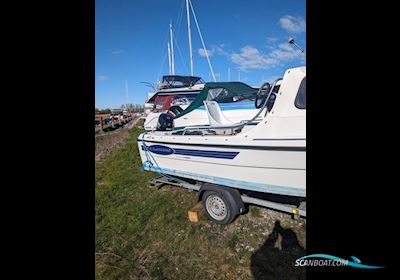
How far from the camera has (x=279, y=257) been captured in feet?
10.3

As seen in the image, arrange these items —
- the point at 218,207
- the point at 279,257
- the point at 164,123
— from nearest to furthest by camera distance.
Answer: the point at 279,257, the point at 218,207, the point at 164,123

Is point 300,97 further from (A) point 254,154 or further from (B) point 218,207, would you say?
(B) point 218,207

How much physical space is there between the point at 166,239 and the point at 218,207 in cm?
100

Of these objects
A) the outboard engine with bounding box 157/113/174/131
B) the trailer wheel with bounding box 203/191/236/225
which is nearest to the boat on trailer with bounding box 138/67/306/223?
the trailer wheel with bounding box 203/191/236/225

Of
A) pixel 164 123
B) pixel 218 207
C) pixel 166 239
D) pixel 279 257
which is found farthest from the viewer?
pixel 164 123

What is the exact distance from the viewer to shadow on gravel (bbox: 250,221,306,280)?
287 centimetres

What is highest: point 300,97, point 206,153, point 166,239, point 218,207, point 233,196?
point 300,97

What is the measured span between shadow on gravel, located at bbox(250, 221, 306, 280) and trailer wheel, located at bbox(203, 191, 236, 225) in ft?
2.31

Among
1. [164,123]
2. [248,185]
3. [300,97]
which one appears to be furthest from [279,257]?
[164,123]

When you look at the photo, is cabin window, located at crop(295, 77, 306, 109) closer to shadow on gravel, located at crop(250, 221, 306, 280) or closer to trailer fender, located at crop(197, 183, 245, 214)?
trailer fender, located at crop(197, 183, 245, 214)
